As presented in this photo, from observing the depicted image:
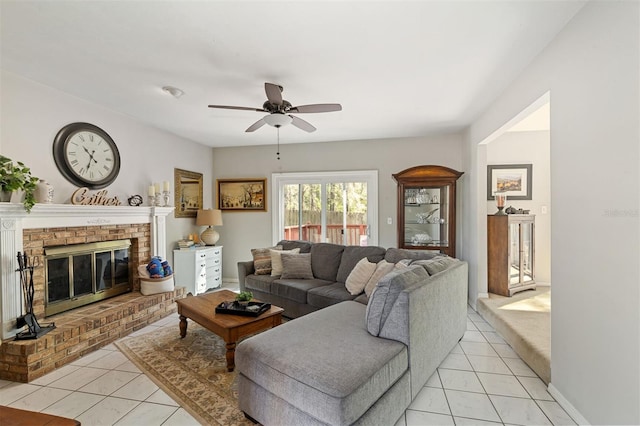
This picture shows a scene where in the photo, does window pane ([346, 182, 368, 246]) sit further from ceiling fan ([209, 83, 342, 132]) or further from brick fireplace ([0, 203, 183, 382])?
brick fireplace ([0, 203, 183, 382])

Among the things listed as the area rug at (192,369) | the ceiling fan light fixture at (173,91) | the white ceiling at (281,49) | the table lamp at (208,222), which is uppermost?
the white ceiling at (281,49)

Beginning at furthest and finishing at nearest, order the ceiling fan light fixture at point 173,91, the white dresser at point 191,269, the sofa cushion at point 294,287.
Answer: the white dresser at point 191,269
the sofa cushion at point 294,287
the ceiling fan light fixture at point 173,91

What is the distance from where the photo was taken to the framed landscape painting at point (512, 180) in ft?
14.9

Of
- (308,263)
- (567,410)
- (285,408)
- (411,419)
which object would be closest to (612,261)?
(567,410)

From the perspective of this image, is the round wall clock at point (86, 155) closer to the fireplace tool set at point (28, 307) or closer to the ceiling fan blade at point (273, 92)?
the fireplace tool set at point (28, 307)

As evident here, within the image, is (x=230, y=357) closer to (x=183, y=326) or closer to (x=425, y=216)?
(x=183, y=326)

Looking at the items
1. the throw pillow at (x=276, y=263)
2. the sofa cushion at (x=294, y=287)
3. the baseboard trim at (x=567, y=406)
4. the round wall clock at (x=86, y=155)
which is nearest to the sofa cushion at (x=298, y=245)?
the throw pillow at (x=276, y=263)

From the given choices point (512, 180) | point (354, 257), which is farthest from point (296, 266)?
point (512, 180)

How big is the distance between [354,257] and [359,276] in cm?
44

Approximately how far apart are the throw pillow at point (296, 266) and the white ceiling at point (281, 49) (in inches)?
77.8

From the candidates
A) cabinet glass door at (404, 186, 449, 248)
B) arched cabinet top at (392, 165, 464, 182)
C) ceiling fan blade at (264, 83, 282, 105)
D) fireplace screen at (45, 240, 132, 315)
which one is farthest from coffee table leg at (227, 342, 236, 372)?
arched cabinet top at (392, 165, 464, 182)

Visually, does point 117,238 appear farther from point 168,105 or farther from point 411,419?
point 411,419

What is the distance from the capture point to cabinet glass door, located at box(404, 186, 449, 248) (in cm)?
467

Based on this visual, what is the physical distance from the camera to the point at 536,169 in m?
4.53
